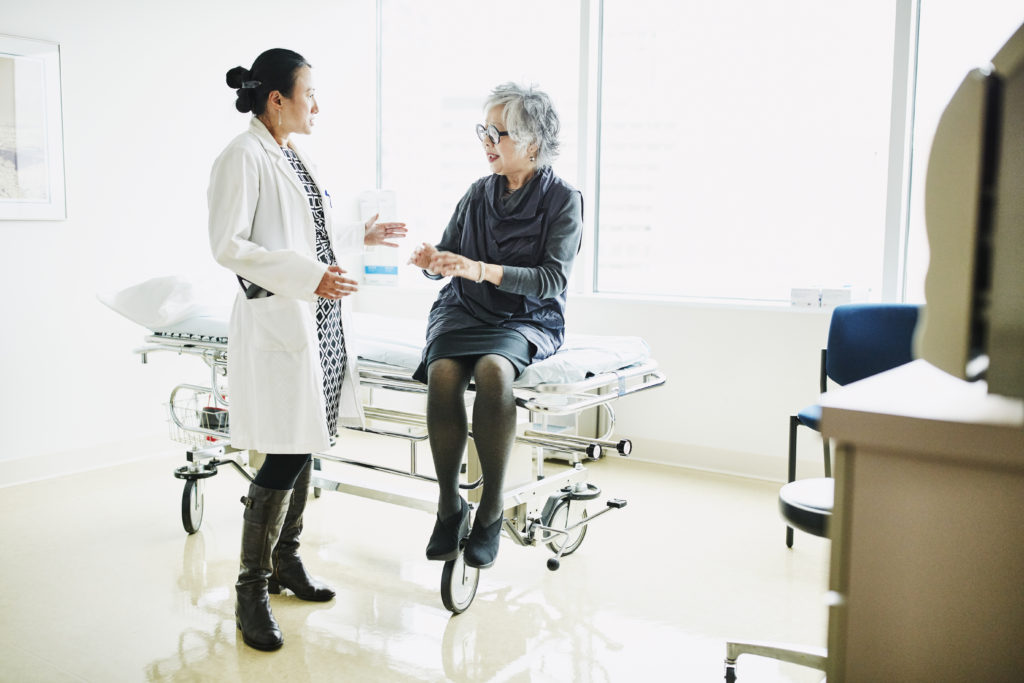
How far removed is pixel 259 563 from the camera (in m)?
2.24

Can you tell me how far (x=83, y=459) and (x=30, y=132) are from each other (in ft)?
4.59

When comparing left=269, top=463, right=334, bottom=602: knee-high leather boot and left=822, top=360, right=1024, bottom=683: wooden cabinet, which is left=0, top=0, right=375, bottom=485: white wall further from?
left=822, top=360, right=1024, bottom=683: wooden cabinet

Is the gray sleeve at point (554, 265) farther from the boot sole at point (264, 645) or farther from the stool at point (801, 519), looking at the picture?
the boot sole at point (264, 645)

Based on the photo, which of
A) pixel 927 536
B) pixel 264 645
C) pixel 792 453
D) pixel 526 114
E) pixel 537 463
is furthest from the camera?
pixel 792 453

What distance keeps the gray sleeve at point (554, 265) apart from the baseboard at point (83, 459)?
244cm

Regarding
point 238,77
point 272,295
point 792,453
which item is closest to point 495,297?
point 272,295

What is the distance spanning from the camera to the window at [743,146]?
11.9ft

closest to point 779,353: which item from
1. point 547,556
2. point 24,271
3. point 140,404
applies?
point 547,556

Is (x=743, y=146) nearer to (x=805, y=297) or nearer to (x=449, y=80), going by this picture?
(x=805, y=297)

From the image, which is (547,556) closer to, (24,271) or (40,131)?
(24,271)

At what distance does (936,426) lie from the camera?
2.59ft

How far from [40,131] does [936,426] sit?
149 inches

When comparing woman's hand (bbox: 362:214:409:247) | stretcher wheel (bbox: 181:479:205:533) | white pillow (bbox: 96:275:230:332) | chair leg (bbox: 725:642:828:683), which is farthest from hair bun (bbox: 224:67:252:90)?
chair leg (bbox: 725:642:828:683)

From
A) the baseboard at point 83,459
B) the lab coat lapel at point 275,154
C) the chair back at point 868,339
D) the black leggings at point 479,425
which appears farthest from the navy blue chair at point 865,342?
the baseboard at point 83,459
